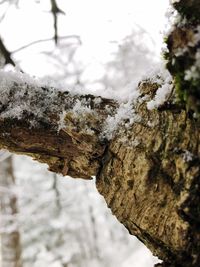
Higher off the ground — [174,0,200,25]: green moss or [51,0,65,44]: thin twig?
[51,0,65,44]: thin twig

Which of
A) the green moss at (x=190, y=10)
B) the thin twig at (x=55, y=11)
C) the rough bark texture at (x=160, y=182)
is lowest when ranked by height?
the rough bark texture at (x=160, y=182)

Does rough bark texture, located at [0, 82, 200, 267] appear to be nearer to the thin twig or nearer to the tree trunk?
the tree trunk

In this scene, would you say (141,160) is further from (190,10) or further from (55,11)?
(55,11)

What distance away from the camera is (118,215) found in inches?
52.2

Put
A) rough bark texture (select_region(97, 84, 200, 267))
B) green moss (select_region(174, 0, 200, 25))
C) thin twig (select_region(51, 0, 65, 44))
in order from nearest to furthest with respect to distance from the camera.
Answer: green moss (select_region(174, 0, 200, 25)) → rough bark texture (select_region(97, 84, 200, 267)) → thin twig (select_region(51, 0, 65, 44))

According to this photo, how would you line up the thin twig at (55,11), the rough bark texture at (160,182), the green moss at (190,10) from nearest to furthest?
1. the green moss at (190,10)
2. the rough bark texture at (160,182)
3. the thin twig at (55,11)

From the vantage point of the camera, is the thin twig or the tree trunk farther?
the thin twig

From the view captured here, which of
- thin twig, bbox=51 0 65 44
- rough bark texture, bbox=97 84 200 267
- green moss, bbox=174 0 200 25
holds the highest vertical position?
thin twig, bbox=51 0 65 44

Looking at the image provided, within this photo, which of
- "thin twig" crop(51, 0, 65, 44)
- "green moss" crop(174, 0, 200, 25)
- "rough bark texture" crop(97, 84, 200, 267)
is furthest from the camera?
"thin twig" crop(51, 0, 65, 44)

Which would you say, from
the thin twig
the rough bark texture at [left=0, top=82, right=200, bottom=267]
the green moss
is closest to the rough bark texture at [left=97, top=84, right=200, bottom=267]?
the rough bark texture at [left=0, top=82, right=200, bottom=267]

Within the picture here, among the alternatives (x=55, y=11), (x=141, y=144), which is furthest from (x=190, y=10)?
(x=55, y=11)

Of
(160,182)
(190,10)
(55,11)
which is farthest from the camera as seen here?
(55,11)

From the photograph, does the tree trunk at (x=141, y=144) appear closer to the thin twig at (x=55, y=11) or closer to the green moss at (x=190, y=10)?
the green moss at (x=190, y=10)

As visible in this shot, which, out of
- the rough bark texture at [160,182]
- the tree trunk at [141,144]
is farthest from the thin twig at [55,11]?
the rough bark texture at [160,182]
